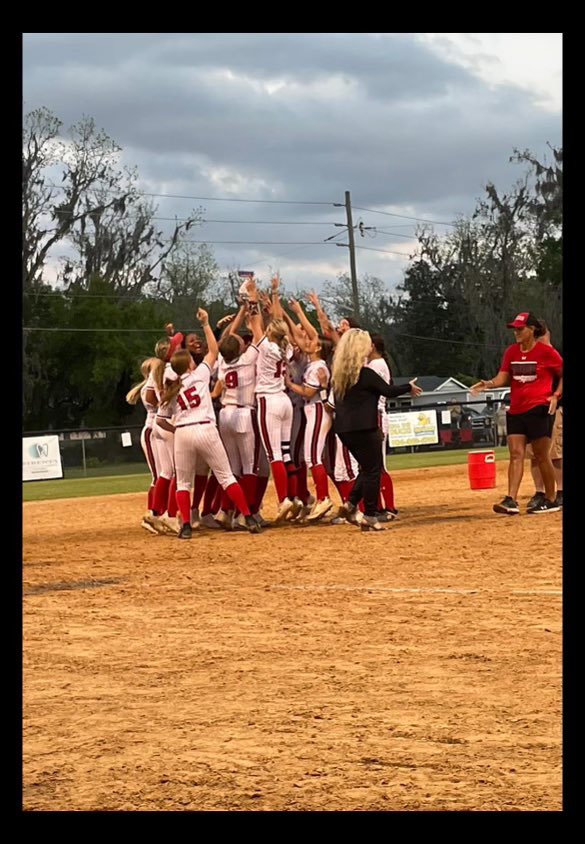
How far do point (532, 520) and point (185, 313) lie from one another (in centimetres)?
4843

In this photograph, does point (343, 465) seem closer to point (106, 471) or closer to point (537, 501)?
point (537, 501)

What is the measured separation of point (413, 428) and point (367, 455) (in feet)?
89.0

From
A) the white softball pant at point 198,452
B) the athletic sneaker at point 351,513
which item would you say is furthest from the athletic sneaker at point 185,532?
the athletic sneaker at point 351,513

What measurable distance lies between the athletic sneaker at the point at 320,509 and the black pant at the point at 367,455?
4.42 feet

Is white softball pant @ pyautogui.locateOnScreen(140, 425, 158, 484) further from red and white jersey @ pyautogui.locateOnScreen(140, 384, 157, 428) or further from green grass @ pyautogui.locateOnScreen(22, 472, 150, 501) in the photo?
green grass @ pyautogui.locateOnScreen(22, 472, 150, 501)

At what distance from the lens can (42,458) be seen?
3488cm

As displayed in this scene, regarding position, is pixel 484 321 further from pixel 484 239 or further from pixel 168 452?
pixel 168 452

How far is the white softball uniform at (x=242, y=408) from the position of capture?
15.3 meters

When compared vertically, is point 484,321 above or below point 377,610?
above

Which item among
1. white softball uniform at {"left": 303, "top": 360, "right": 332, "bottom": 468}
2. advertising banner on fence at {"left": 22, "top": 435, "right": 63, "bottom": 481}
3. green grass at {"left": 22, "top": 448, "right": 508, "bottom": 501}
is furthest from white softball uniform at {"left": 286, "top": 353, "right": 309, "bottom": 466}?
advertising banner on fence at {"left": 22, "top": 435, "right": 63, "bottom": 481}

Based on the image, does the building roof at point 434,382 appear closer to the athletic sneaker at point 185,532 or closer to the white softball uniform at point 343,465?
the white softball uniform at point 343,465

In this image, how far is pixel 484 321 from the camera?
74812 mm
